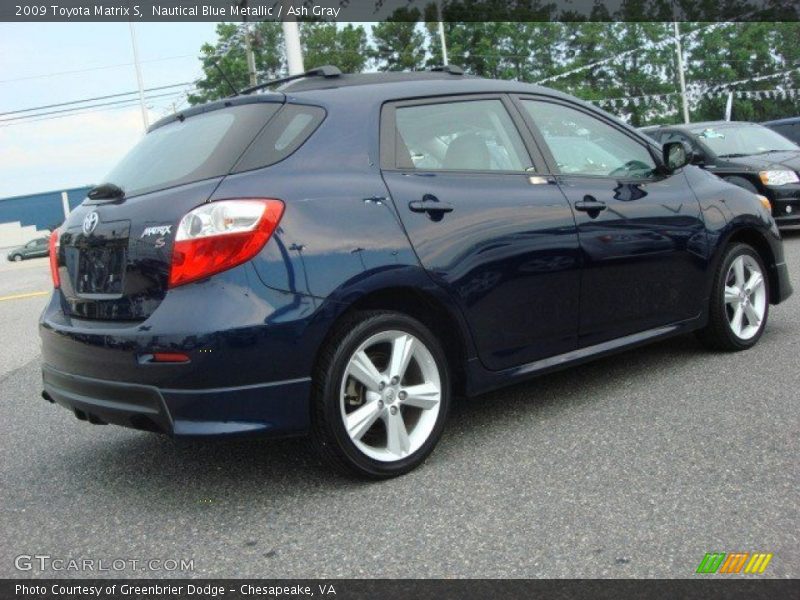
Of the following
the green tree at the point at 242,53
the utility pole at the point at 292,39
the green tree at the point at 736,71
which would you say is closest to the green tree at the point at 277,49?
the green tree at the point at 242,53

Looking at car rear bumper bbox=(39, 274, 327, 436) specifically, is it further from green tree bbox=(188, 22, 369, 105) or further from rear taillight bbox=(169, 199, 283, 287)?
green tree bbox=(188, 22, 369, 105)

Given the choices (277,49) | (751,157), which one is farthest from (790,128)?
(277,49)

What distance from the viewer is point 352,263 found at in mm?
3346

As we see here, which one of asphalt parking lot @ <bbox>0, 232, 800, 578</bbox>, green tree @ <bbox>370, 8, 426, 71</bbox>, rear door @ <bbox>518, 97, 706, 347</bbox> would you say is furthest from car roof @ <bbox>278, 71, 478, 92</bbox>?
green tree @ <bbox>370, 8, 426, 71</bbox>

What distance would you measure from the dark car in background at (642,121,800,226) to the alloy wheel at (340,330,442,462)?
7453 mm

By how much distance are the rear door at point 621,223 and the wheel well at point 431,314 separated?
766 mm

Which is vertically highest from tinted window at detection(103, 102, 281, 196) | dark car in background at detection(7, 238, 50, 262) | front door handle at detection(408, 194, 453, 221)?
tinted window at detection(103, 102, 281, 196)

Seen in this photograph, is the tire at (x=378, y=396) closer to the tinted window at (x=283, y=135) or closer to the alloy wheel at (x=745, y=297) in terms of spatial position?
the tinted window at (x=283, y=135)

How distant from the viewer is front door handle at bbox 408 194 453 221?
3613 mm

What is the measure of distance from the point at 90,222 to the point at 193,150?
20.0 inches

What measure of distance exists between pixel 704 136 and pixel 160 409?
402 inches

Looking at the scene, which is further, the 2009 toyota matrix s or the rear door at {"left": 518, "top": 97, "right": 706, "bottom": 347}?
the rear door at {"left": 518, "top": 97, "right": 706, "bottom": 347}

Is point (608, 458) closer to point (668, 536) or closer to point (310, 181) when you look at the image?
point (668, 536)

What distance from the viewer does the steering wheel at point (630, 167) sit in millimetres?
4641
